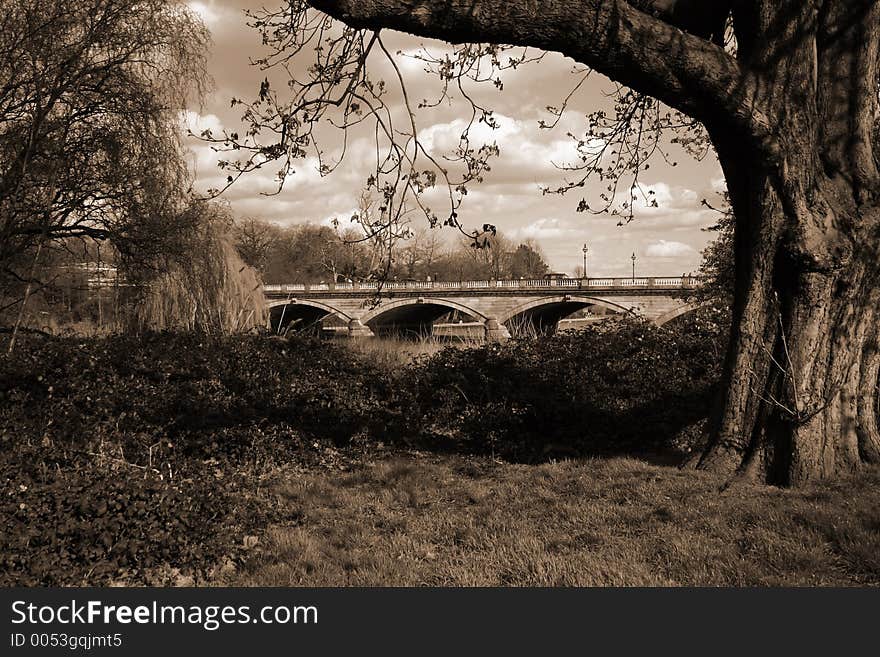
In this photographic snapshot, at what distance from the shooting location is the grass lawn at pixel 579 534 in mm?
4156

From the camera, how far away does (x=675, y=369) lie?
10.2 m

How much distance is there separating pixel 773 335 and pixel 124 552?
15.8ft

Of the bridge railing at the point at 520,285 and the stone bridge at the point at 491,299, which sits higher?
the bridge railing at the point at 520,285

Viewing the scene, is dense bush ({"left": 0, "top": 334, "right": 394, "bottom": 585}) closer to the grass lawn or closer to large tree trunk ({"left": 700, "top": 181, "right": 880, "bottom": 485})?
the grass lawn

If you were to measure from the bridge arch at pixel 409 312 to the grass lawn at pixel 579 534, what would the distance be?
3653 centimetres

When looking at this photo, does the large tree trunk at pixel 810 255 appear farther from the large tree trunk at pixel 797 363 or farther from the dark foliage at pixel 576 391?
the dark foliage at pixel 576 391

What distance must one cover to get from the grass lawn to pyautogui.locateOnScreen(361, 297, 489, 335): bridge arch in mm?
36529

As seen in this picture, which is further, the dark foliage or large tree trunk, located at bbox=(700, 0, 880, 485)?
the dark foliage

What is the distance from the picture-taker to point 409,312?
2047 inches

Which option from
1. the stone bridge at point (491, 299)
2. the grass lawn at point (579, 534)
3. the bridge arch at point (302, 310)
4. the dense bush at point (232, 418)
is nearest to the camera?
the grass lawn at point (579, 534)

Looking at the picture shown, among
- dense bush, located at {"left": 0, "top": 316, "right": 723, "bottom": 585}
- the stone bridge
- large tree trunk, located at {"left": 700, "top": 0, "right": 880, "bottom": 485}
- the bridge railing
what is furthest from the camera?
the stone bridge

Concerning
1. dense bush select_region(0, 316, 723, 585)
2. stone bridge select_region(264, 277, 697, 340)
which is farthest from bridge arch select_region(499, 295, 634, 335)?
dense bush select_region(0, 316, 723, 585)

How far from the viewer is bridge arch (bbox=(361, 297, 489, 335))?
46406 millimetres

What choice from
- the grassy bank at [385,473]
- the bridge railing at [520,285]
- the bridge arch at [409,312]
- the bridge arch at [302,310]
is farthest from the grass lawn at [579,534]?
the bridge arch at [302,310]
